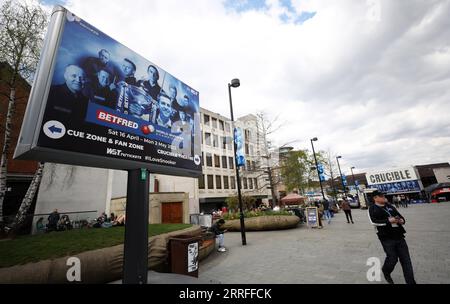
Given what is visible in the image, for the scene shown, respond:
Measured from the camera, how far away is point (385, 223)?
14.8 ft

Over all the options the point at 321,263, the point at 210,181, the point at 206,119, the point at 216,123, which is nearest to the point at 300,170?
the point at 210,181

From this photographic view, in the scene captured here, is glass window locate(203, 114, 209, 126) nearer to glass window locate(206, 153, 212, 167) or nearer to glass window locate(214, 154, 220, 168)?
glass window locate(206, 153, 212, 167)

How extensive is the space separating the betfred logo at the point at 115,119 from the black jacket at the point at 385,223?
18.7 feet

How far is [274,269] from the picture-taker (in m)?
6.30

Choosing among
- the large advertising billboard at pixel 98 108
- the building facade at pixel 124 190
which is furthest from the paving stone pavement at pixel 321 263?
the building facade at pixel 124 190

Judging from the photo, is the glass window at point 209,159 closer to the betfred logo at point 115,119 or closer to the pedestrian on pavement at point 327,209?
the pedestrian on pavement at point 327,209

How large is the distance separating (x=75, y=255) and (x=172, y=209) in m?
16.2

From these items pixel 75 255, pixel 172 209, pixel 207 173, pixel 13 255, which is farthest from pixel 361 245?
pixel 207 173

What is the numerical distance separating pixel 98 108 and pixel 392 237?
6548 millimetres

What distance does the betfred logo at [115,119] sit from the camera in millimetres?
3749

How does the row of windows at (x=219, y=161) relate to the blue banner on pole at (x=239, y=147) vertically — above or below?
above

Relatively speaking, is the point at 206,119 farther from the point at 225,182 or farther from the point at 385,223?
the point at 385,223

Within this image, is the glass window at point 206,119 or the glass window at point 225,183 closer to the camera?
the glass window at point 225,183
